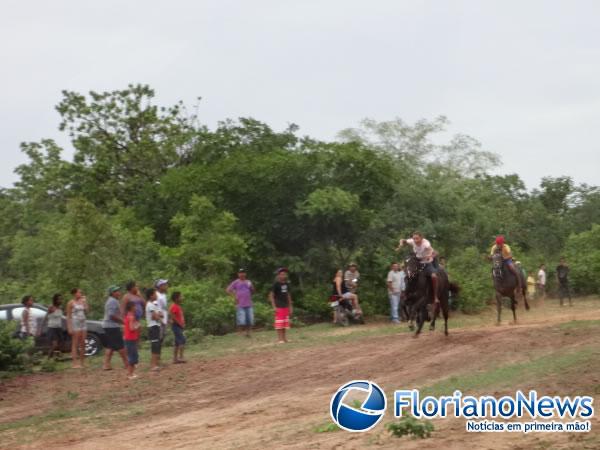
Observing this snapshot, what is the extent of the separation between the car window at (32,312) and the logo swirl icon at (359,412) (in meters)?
13.0

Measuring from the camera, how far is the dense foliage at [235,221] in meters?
28.2

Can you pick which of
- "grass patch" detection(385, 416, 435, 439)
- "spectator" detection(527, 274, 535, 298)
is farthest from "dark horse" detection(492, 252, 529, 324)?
"grass patch" detection(385, 416, 435, 439)

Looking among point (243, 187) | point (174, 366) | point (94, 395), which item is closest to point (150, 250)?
point (243, 187)

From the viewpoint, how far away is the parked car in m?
23.3

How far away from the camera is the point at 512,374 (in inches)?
514

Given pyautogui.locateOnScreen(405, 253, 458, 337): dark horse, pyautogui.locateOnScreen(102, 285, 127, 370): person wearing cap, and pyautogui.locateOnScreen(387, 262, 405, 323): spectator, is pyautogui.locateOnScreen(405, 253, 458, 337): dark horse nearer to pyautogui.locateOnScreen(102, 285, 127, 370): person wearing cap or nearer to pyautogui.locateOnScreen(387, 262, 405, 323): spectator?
pyautogui.locateOnScreen(102, 285, 127, 370): person wearing cap

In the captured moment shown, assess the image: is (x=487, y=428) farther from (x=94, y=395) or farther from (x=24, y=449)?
(x=94, y=395)

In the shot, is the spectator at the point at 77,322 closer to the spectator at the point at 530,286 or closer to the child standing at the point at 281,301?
the child standing at the point at 281,301

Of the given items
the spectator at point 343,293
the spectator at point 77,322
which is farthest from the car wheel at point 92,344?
the spectator at point 343,293

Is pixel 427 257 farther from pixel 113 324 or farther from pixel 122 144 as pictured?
pixel 122 144

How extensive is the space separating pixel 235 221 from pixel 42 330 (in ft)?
29.9

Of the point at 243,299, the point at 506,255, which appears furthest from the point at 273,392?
the point at 243,299

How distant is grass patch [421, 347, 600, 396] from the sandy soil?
37cm

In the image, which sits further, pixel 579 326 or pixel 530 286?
pixel 530 286
